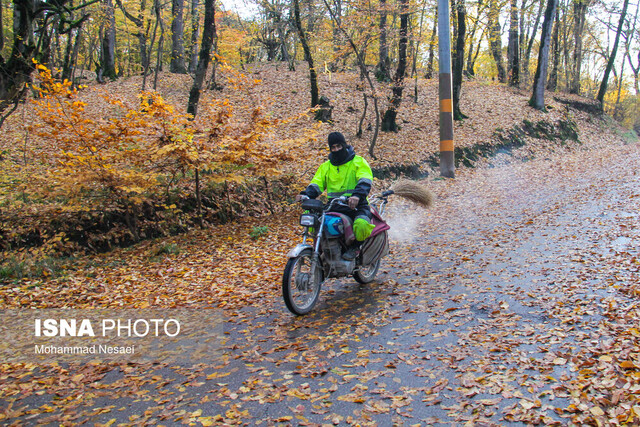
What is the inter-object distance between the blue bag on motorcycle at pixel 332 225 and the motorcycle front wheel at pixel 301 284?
36cm

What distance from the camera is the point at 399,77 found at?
15.3 meters

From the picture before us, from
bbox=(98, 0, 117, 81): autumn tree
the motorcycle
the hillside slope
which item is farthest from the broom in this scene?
bbox=(98, 0, 117, 81): autumn tree

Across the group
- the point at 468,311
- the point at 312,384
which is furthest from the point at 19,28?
the point at 468,311

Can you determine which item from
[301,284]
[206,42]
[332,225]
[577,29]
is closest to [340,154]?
[332,225]

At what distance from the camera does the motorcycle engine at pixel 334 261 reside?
5109 millimetres

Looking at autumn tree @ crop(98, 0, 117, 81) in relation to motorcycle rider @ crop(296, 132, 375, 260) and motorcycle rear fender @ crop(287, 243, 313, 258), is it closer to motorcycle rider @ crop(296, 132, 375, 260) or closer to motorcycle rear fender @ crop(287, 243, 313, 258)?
motorcycle rider @ crop(296, 132, 375, 260)

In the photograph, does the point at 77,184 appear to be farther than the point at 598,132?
No

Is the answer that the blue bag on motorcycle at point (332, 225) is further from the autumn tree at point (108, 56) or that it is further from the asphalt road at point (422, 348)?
the autumn tree at point (108, 56)

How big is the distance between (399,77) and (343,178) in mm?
11229

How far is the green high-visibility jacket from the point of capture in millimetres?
5234

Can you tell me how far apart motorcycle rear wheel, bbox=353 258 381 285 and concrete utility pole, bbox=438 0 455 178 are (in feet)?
28.4

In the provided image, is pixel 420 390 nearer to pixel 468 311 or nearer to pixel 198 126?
pixel 468 311

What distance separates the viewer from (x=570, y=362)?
336cm

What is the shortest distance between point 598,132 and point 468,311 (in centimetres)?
2584
